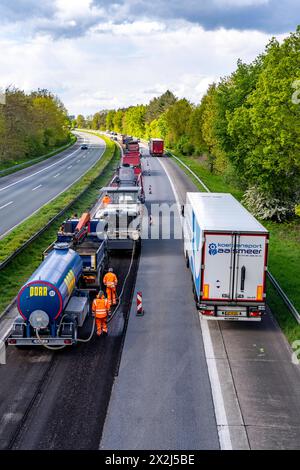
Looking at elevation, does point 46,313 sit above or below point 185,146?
below

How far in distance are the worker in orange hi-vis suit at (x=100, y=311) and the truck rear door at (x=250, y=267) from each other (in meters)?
4.09

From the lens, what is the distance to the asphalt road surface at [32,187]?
33.8 meters

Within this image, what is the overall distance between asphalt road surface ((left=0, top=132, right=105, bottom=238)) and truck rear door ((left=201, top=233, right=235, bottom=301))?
55.1ft

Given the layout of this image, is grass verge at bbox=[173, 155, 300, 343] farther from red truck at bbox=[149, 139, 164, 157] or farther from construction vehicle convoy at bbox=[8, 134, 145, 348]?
red truck at bbox=[149, 139, 164, 157]

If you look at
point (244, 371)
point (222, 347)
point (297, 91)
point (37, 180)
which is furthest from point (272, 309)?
point (37, 180)

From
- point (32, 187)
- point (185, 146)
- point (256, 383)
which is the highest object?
point (185, 146)

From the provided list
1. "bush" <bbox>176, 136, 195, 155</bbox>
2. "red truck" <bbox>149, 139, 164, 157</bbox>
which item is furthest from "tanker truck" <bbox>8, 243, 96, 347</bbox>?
"bush" <bbox>176, 136, 195, 155</bbox>

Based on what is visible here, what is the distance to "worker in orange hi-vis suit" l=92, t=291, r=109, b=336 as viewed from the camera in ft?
46.2

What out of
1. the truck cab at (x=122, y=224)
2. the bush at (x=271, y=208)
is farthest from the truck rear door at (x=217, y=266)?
the bush at (x=271, y=208)

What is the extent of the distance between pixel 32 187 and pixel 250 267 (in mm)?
37071

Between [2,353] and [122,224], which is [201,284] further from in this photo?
[122,224]

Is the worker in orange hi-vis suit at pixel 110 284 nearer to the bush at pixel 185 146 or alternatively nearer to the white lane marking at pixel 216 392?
the white lane marking at pixel 216 392

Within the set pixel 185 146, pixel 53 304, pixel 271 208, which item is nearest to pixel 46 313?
pixel 53 304

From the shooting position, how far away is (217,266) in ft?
47.2
